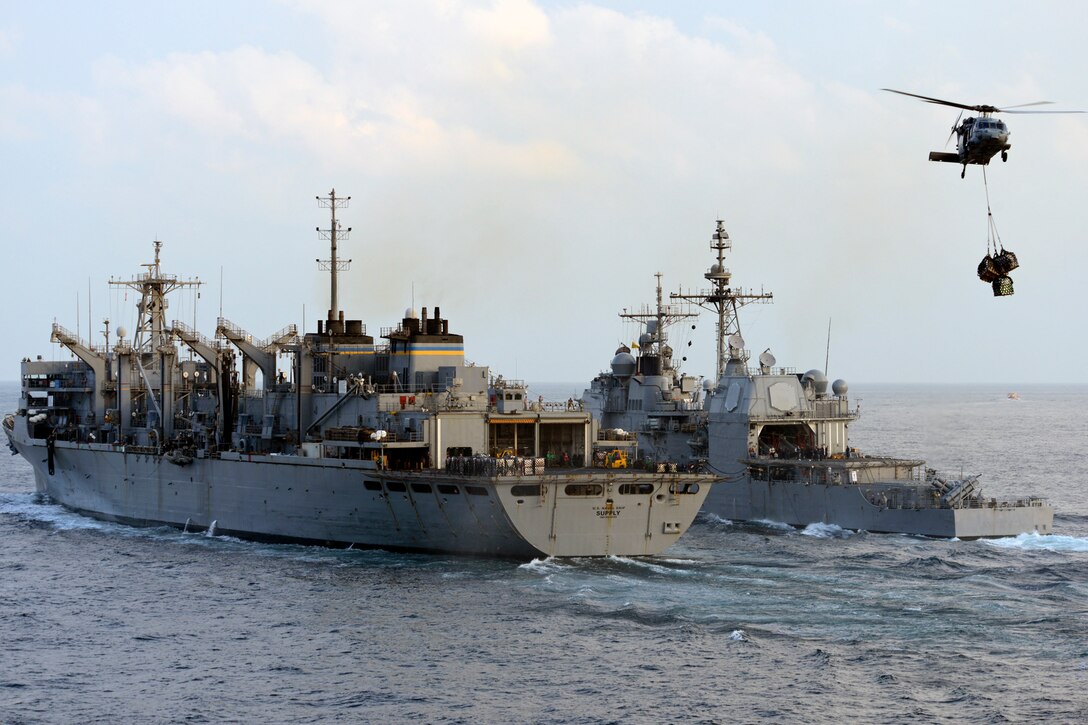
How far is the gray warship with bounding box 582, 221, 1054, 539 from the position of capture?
4775cm

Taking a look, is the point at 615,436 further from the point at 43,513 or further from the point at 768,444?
the point at 43,513

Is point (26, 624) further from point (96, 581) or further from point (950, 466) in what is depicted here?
point (950, 466)

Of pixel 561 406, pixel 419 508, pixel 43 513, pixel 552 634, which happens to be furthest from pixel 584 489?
pixel 43 513

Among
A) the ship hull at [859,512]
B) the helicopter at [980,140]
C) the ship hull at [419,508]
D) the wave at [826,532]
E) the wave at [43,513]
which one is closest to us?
the helicopter at [980,140]

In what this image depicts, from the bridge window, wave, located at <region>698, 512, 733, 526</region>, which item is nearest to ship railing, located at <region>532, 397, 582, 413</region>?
the bridge window

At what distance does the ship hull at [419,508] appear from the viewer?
38.4 metres

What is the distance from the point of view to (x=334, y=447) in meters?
43.6

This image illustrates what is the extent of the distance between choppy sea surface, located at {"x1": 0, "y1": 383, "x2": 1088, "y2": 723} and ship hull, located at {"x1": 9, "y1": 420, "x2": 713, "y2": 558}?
31.1 inches

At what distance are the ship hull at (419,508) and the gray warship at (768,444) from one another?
5.71m

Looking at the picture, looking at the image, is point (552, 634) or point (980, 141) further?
point (552, 634)

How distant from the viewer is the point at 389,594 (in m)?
35.6

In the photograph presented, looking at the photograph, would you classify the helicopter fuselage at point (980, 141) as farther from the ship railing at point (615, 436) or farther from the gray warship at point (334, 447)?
the ship railing at point (615, 436)

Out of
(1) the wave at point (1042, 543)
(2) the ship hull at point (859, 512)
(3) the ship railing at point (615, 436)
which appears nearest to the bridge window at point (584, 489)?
(3) the ship railing at point (615, 436)

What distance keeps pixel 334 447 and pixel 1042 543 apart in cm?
2389
